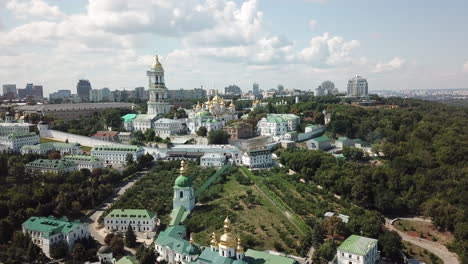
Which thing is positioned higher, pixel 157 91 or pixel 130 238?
pixel 157 91

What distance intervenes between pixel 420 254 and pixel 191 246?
43.3 feet

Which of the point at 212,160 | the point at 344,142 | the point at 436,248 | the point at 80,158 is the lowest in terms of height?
the point at 436,248

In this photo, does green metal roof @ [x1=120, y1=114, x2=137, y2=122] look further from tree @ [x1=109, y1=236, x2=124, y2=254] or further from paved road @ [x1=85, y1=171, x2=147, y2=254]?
tree @ [x1=109, y1=236, x2=124, y2=254]

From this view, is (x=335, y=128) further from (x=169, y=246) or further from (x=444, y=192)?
(x=169, y=246)

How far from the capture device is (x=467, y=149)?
35219 mm

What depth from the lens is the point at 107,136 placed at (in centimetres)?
4284

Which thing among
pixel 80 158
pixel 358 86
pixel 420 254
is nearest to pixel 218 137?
pixel 80 158

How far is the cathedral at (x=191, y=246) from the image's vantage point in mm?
17281

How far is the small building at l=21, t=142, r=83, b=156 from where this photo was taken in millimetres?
36312

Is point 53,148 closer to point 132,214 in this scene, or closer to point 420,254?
point 132,214

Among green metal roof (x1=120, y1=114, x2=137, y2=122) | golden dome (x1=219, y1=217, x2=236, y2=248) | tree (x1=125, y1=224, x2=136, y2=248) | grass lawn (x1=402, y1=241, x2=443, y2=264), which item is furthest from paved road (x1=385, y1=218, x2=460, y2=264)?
green metal roof (x1=120, y1=114, x2=137, y2=122)

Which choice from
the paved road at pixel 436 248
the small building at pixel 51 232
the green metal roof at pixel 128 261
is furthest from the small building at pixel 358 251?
the small building at pixel 51 232

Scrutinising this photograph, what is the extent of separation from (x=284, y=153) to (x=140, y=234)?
17.5 meters

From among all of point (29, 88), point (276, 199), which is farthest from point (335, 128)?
point (29, 88)
